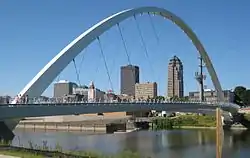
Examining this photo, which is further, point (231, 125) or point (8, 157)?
point (231, 125)

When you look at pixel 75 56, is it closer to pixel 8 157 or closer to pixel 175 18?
pixel 8 157

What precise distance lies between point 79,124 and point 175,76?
191 feet

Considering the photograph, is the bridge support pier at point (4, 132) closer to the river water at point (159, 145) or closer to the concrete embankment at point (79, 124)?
the river water at point (159, 145)

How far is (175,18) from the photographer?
5069 centimetres

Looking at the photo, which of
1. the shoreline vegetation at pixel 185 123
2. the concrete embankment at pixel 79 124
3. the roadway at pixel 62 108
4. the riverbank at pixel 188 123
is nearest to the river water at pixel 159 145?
the roadway at pixel 62 108

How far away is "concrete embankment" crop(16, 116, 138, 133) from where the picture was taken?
2657 inches

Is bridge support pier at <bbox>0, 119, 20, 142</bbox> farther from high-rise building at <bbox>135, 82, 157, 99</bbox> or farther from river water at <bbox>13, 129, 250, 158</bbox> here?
high-rise building at <bbox>135, 82, 157, 99</bbox>

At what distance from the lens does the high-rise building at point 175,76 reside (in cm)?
11419

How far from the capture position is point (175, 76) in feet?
405

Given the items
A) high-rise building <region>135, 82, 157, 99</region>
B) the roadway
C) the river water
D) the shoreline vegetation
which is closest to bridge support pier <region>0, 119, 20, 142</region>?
the roadway

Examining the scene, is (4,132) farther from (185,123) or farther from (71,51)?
(185,123)

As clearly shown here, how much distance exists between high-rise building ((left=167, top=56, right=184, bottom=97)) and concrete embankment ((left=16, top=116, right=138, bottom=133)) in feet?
137

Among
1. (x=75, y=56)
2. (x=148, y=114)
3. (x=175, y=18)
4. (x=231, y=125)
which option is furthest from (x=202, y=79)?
(x=75, y=56)

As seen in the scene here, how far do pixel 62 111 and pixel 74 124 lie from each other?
47.0 m
